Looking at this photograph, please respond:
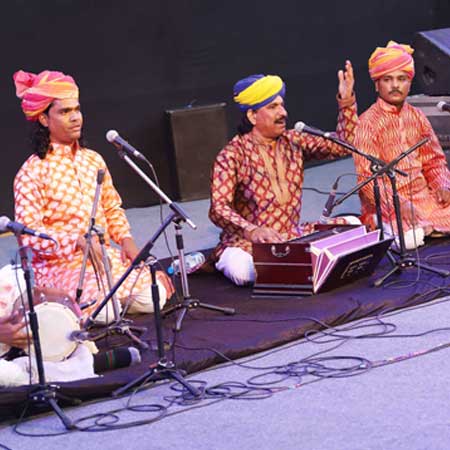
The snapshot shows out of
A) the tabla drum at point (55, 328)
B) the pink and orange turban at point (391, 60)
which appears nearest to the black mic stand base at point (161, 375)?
the tabla drum at point (55, 328)

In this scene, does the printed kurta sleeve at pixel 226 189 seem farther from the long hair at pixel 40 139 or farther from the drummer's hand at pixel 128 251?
the long hair at pixel 40 139

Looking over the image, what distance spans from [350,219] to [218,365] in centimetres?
202

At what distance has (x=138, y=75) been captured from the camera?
8.84 m

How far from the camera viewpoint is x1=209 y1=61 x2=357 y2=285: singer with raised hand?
6125mm

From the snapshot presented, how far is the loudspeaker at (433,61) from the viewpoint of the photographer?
8.00 meters

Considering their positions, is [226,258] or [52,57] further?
[52,57]

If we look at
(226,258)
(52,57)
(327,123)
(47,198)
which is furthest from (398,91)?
(327,123)

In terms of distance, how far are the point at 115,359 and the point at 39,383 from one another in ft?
1.59

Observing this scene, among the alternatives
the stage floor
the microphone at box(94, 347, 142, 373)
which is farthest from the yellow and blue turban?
the microphone at box(94, 347, 142, 373)

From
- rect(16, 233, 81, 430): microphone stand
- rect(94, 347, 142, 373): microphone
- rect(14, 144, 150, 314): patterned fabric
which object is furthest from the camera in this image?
rect(14, 144, 150, 314): patterned fabric

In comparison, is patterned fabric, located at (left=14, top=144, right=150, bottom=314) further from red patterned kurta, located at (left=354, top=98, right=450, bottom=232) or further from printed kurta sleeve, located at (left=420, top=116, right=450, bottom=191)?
printed kurta sleeve, located at (left=420, top=116, right=450, bottom=191)

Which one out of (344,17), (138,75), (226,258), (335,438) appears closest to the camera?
(335,438)

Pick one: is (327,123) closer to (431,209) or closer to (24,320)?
(431,209)

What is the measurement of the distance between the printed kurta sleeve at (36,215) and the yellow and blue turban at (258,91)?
1.21 metres
